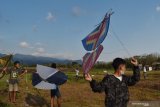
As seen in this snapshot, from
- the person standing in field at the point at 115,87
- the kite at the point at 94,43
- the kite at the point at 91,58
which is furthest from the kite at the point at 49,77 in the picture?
the person standing in field at the point at 115,87

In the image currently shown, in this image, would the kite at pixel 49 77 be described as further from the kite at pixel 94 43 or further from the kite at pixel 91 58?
the kite at pixel 91 58

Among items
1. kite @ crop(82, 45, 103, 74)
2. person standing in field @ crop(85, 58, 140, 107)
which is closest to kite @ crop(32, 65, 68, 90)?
kite @ crop(82, 45, 103, 74)

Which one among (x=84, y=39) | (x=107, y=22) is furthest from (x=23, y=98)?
(x=107, y=22)

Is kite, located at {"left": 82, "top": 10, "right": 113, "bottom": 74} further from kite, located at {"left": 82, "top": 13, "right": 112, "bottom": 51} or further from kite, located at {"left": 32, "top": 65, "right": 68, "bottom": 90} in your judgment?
kite, located at {"left": 32, "top": 65, "right": 68, "bottom": 90}

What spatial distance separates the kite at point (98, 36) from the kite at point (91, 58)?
27 cm

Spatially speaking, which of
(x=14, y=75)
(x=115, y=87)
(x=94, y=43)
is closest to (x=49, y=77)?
(x=14, y=75)

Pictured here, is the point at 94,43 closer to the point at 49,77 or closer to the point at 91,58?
the point at 91,58

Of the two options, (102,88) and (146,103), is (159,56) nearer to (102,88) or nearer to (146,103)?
(146,103)

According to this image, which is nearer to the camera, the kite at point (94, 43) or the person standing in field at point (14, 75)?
the kite at point (94, 43)

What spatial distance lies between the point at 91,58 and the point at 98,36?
767 mm

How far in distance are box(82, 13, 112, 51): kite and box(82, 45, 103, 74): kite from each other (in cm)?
27

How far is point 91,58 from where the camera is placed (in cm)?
809

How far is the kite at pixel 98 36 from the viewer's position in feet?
27.8

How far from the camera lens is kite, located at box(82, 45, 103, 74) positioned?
26.0 ft
